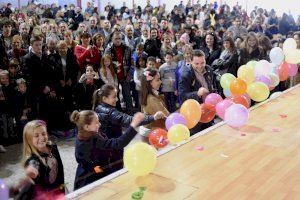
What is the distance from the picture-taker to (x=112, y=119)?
139 inches

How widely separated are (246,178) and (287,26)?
39.9ft

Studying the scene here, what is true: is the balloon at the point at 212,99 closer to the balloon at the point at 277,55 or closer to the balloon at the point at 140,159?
the balloon at the point at 140,159

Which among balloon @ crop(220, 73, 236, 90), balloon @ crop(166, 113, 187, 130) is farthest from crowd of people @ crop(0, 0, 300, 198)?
balloon @ crop(220, 73, 236, 90)

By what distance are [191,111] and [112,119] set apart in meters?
0.95

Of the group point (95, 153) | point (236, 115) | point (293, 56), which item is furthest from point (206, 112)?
point (293, 56)

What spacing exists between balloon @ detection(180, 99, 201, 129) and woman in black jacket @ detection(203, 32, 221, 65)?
2.83 metres

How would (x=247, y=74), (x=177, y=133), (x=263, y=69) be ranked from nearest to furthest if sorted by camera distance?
(x=177, y=133) < (x=247, y=74) < (x=263, y=69)

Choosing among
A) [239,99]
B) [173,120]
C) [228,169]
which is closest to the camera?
[228,169]

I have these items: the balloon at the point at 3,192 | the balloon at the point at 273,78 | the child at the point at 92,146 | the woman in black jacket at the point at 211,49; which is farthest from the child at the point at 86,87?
the balloon at the point at 3,192

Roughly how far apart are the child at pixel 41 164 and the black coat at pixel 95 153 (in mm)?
223

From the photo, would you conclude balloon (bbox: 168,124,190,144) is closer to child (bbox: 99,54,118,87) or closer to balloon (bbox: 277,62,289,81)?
child (bbox: 99,54,118,87)

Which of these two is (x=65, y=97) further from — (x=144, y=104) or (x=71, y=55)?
(x=144, y=104)

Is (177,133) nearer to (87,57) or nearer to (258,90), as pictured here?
(258,90)

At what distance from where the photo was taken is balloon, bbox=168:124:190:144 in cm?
379
